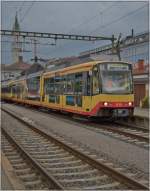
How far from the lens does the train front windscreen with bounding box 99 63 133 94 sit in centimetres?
1955

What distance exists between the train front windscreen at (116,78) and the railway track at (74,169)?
5.73 meters

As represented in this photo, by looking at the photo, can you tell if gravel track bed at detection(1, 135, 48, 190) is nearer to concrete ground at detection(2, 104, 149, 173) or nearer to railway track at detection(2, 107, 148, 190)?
railway track at detection(2, 107, 148, 190)

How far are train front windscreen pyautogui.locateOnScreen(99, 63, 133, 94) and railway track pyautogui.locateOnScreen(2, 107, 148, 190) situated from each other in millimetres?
5731

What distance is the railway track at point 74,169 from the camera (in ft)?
26.2

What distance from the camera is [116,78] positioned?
19.9 meters

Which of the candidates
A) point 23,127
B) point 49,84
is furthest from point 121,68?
point 49,84

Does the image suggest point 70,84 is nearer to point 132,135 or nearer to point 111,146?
point 132,135

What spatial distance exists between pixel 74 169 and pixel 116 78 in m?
10.8

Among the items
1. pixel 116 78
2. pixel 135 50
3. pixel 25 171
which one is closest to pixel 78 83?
pixel 116 78

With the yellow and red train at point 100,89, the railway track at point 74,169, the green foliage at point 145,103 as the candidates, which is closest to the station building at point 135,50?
the green foliage at point 145,103

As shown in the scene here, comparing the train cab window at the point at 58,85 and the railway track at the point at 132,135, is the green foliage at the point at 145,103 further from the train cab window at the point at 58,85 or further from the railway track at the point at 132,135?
the railway track at the point at 132,135

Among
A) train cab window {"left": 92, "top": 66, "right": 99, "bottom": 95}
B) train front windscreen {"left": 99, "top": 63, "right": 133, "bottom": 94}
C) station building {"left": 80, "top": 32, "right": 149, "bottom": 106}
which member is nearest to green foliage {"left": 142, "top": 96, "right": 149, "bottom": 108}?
station building {"left": 80, "top": 32, "right": 149, "bottom": 106}

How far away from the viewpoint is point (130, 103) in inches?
791

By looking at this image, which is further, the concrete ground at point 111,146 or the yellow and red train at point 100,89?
the yellow and red train at point 100,89
